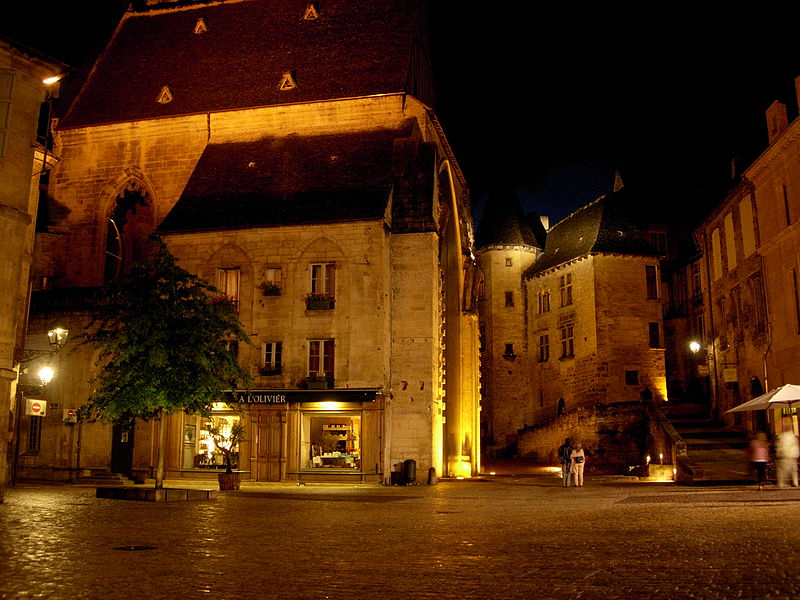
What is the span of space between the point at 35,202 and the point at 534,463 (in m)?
28.1

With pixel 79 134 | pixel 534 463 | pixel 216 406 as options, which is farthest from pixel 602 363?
pixel 79 134

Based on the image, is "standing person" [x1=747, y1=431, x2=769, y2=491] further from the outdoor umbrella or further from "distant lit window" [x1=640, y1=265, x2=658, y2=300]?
"distant lit window" [x1=640, y1=265, x2=658, y2=300]

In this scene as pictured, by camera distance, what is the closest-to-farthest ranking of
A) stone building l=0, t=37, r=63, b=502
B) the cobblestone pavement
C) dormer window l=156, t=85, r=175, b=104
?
1. the cobblestone pavement
2. stone building l=0, t=37, r=63, b=502
3. dormer window l=156, t=85, r=175, b=104

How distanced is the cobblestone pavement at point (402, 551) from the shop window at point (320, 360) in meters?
11.5

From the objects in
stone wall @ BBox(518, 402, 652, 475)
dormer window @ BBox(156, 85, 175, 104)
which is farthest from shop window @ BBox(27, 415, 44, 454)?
stone wall @ BBox(518, 402, 652, 475)

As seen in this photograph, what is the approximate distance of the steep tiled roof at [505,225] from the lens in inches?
1922

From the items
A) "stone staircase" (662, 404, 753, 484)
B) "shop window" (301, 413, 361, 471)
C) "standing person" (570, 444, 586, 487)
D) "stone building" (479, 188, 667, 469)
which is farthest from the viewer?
"stone building" (479, 188, 667, 469)

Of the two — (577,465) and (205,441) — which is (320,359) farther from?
(577,465)

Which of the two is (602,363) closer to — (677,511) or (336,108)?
(336,108)

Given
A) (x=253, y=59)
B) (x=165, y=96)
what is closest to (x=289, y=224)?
(x=165, y=96)

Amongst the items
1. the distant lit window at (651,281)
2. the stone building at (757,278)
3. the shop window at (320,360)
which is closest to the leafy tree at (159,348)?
the shop window at (320,360)

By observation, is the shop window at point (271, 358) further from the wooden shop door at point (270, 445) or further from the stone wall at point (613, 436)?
the stone wall at point (613, 436)

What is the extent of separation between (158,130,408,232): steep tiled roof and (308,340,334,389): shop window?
405 centimetres

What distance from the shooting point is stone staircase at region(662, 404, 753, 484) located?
2358 centimetres
